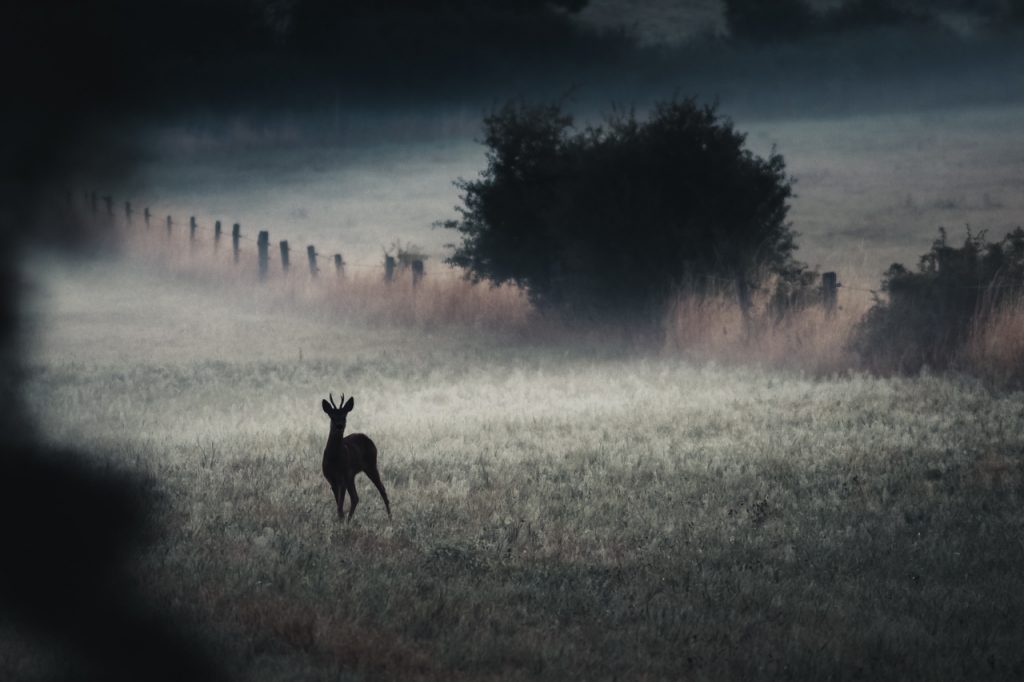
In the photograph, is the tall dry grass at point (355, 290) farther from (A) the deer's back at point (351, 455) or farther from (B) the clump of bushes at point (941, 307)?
(A) the deer's back at point (351, 455)

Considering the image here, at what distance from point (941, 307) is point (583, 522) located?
9.72m

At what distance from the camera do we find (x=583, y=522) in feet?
26.2

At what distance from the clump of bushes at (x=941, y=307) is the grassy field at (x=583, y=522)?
1.24 meters

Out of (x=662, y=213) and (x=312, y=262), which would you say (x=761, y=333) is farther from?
(x=312, y=262)

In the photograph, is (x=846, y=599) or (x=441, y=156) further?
(x=441, y=156)

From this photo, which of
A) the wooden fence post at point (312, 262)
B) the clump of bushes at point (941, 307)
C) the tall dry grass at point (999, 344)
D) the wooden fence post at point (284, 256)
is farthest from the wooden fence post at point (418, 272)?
the tall dry grass at point (999, 344)

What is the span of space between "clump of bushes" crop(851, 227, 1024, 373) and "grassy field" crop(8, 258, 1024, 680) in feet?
4.05

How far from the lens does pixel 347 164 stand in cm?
8150

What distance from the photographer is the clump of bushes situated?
15797mm

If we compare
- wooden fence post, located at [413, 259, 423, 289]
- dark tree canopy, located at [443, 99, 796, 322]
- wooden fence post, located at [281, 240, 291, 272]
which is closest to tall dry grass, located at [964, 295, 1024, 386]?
dark tree canopy, located at [443, 99, 796, 322]

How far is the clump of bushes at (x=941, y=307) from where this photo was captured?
15.8 m

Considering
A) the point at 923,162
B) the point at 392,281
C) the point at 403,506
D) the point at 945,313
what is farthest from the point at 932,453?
the point at 923,162

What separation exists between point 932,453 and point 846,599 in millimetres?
4580

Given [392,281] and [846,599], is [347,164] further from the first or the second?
[846,599]
